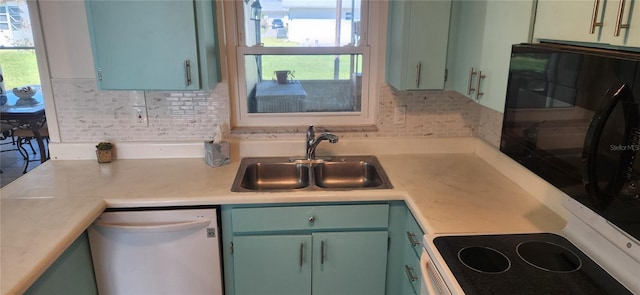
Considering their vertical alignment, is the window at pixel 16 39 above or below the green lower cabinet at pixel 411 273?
above

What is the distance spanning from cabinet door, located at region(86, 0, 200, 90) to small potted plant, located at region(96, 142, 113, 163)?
0.42 m

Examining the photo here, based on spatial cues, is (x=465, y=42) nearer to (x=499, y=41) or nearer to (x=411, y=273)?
(x=499, y=41)

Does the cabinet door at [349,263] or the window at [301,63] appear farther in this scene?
the window at [301,63]

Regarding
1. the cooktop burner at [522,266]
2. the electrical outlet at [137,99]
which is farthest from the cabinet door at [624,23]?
the electrical outlet at [137,99]

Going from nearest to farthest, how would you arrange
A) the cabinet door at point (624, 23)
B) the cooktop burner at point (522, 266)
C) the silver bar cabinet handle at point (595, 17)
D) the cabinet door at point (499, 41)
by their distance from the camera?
1. the cabinet door at point (624, 23)
2. the silver bar cabinet handle at point (595, 17)
3. the cooktop burner at point (522, 266)
4. the cabinet door at point (499, 41)

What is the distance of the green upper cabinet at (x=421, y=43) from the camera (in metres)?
2.00

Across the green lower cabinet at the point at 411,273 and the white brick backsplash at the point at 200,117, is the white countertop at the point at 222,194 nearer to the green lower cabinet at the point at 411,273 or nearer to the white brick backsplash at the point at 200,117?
the white brick backsplash at the point at 200,117

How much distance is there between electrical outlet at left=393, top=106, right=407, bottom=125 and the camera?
96.0 inches

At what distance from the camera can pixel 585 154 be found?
3.37 ft


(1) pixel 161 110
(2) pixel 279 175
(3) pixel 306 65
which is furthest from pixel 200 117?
(3) pixel 306 65

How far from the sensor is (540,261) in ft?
4.33

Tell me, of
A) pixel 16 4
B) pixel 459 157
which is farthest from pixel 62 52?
pixel 459 157

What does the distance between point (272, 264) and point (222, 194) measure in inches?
15.9

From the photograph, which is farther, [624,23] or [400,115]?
[400,115]
